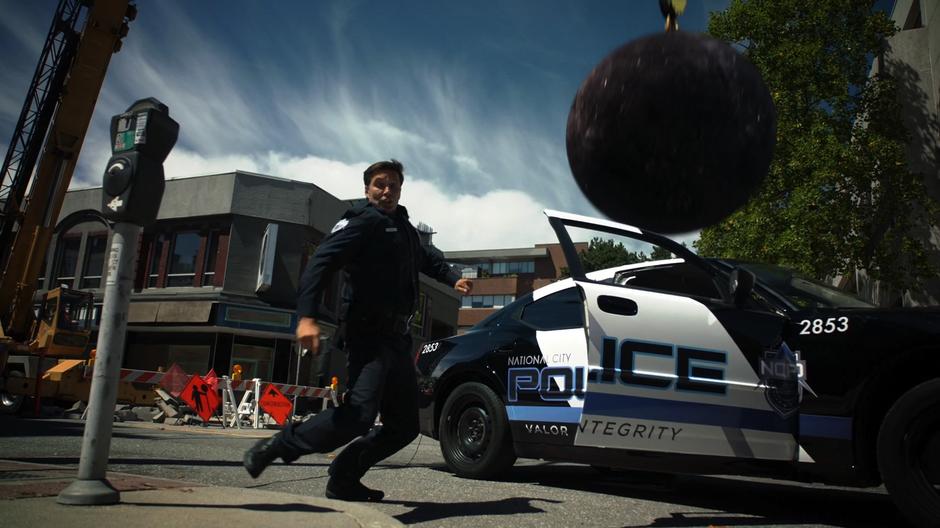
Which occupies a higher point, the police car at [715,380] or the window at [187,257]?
the window at [187,257]

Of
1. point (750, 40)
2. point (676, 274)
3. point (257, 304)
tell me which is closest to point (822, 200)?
point (750, 40)

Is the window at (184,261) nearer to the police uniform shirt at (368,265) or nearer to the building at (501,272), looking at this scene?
the police uniform shirt at (368,265)

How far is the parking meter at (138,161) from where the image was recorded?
3.11 meters

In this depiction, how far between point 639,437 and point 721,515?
1.93 feet

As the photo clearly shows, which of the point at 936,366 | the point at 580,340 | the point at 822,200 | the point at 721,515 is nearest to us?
the point at 936,366

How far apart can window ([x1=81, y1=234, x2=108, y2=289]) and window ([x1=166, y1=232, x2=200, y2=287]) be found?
3.61 m

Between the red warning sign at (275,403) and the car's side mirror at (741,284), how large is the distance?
10446mm

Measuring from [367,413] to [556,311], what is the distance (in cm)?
197

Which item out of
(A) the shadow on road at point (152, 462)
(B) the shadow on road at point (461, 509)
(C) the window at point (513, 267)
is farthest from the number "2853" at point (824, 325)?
(C) the window at point (513, 267)

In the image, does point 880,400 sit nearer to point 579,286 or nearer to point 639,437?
point 639,437

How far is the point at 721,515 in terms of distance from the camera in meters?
3.73

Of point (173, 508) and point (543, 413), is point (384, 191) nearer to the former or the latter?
point (173, 508)

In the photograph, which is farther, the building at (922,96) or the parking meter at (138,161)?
the building at (922,96)

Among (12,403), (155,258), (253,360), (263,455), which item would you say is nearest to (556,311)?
(263,455)
